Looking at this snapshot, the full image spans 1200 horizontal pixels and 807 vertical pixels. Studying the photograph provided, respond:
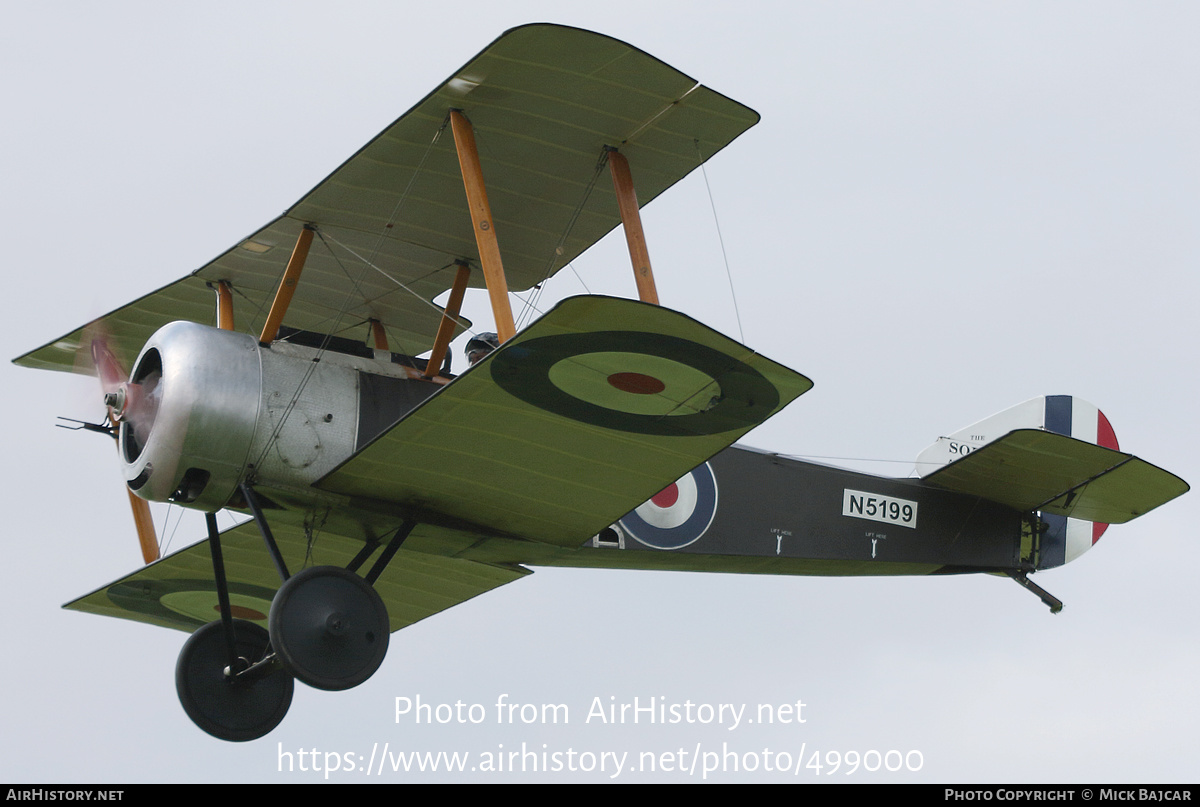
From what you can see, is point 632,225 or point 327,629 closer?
point 327,629

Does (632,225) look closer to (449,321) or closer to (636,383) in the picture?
(636,383)

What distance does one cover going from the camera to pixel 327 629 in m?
7.73

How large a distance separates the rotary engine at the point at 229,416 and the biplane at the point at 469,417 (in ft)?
0.04

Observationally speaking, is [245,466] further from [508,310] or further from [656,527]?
[656,527]

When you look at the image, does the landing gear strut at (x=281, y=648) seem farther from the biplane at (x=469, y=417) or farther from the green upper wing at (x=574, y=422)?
the green upper wing at (x=574, y=422)

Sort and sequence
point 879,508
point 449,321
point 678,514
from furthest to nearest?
1. point 879,508
2. point 678,514
3. point 449,321

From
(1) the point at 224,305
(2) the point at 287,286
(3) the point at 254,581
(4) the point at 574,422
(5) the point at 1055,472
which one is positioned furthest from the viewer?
(3) the point at 254,581

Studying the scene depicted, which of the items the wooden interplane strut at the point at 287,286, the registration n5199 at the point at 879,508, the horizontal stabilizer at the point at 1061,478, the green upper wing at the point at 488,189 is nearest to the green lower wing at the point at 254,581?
the green upper wing at the point at 488,189

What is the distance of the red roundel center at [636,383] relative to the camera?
293 inches

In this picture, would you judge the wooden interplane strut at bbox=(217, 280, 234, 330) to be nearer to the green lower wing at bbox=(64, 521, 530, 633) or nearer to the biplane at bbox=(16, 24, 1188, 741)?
the biplane at bbox=(16, 24, 1188, 741)

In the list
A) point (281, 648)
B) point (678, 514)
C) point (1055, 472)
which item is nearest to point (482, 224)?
point (281, 648)

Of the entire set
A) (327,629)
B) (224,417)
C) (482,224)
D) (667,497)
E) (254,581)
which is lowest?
(327,629)

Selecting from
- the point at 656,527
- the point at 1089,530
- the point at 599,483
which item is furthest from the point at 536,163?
the point at 1089,530

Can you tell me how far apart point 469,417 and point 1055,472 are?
4.76m
